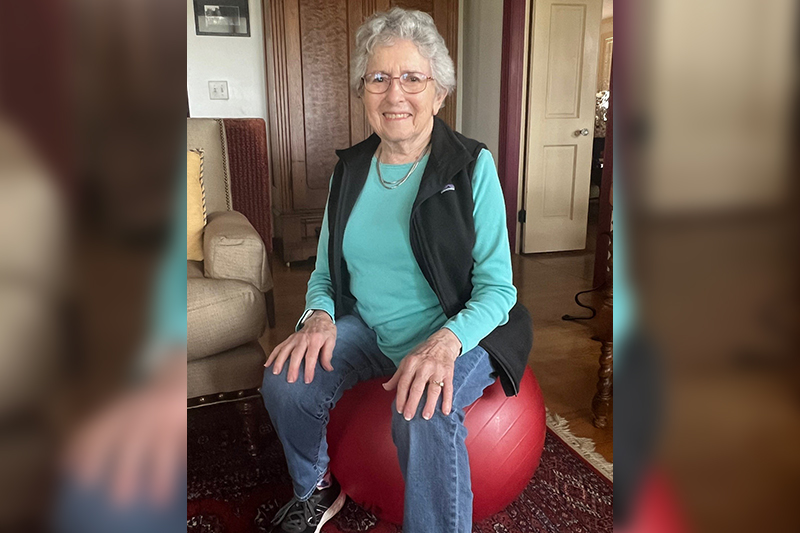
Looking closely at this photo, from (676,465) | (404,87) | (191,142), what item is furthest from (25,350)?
(191,142)

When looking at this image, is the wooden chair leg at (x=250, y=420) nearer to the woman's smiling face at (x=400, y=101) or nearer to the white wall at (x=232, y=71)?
the woman's smiling face at (x=400, y=101)

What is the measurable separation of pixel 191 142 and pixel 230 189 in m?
0.23

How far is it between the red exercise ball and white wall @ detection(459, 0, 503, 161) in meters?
3.00

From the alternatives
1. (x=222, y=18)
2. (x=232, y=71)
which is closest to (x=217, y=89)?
(x=232, y=71)

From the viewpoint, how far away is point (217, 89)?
3.78 m

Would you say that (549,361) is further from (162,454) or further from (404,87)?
(162,454)

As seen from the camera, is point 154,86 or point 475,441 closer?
point 154,86

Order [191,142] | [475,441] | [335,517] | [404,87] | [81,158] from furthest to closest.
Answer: [191,142], [335,517], [404,87], [475,441], [81,158]

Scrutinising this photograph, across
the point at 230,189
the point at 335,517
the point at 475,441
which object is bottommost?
the point at 335,517

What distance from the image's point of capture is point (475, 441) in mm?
→ 1179

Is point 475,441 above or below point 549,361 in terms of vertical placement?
above

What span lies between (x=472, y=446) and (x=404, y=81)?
0.80 meters

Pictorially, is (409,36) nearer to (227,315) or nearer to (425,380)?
(425,380)

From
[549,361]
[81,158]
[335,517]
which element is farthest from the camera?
[549,361]
